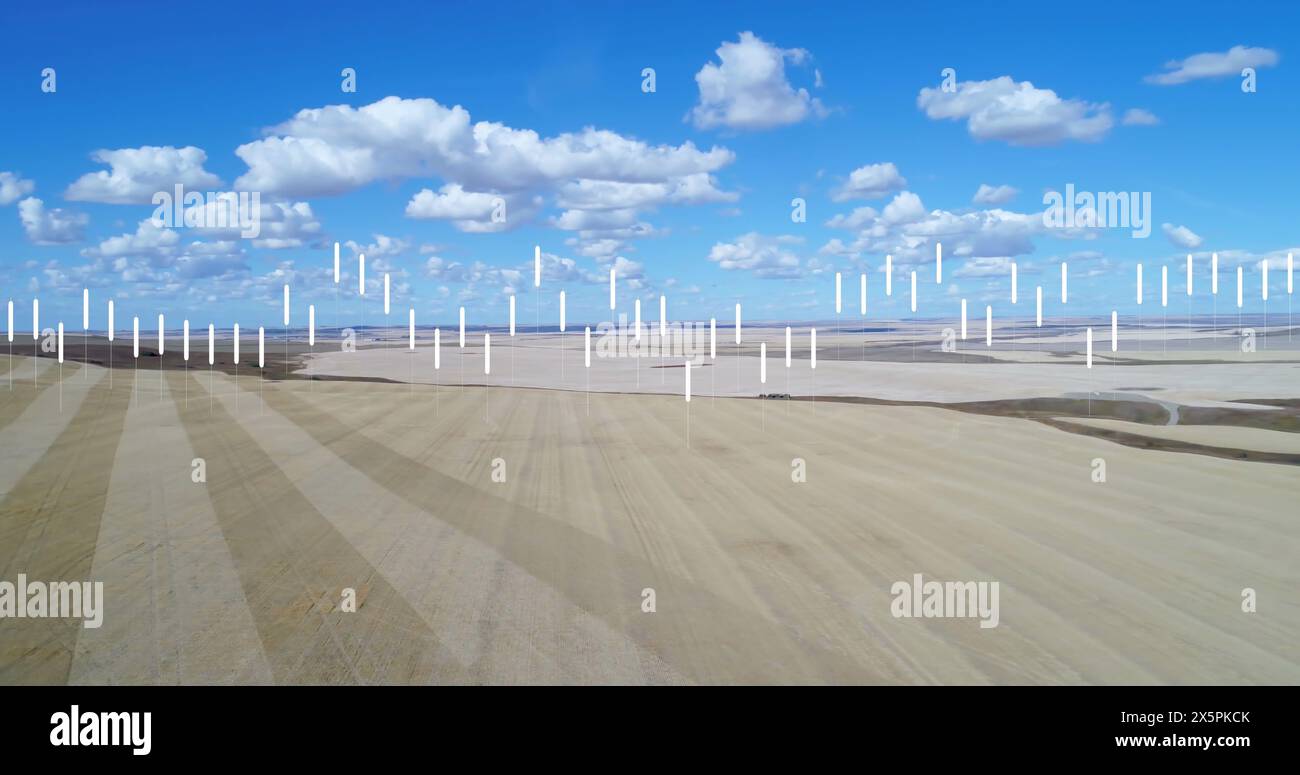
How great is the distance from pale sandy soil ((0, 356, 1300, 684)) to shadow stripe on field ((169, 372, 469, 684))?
0.04 m

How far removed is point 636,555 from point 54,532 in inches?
339

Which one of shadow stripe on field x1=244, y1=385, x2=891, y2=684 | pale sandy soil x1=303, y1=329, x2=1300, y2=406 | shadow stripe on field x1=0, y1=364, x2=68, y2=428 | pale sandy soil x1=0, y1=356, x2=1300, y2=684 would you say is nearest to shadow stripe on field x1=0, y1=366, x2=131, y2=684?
pale sandy soil x1=0, y1=356, x2=1300, y2=684

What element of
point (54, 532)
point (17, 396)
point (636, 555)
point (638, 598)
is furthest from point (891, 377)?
point (54, 532)

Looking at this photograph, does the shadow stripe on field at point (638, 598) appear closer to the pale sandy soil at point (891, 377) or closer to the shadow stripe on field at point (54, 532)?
the shadow stripe on field at point (54, 532)

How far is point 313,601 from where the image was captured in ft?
29.8

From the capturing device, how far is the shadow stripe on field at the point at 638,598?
7.43 m

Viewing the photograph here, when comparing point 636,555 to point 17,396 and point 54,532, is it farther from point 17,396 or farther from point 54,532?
point 17,396

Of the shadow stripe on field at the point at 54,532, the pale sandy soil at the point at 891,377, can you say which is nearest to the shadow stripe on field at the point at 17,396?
the shadow stripe on field at the point at 54,532

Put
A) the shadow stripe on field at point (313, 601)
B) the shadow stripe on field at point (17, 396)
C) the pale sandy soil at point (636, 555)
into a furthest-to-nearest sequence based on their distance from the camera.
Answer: the shadow stripe on field at point (17, 396) → the pale sandy soil at point (636, 555) → the shadow stripe on field at point (313, 601)

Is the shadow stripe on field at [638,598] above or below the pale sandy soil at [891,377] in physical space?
below

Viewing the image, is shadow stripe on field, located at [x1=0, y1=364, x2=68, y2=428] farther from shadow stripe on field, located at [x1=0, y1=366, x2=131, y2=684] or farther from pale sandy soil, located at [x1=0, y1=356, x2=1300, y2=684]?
shadow stripe on field, located at [x1=0, y1=366, x2=131, y2=684]

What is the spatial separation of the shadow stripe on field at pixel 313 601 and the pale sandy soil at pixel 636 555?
4cm

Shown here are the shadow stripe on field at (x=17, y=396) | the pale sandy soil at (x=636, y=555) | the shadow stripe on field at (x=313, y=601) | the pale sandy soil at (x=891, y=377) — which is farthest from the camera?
the pale sandy soil at (x=891, y=377)
